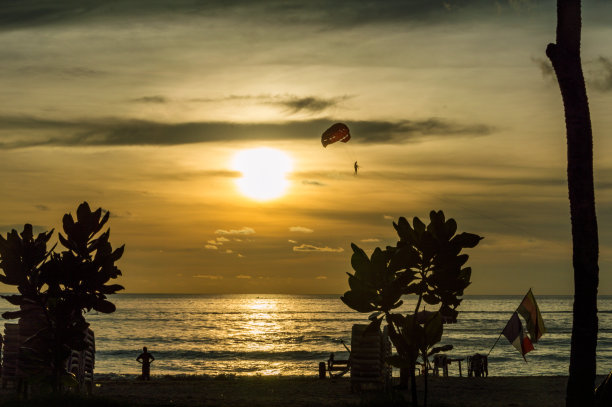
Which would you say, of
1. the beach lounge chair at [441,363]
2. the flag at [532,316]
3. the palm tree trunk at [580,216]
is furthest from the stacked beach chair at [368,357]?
the beach lounge chair at [441,363]

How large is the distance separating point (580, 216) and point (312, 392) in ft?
43.6

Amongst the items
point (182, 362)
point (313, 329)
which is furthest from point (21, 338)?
point (313, 329)

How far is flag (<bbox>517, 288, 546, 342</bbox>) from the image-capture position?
27.8m

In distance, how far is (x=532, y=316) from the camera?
2772 cm

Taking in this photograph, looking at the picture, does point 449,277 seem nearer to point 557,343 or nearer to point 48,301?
point 48,301

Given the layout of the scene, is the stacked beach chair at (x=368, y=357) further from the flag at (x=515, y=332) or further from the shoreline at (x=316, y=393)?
the flag at (x=515, y=332)

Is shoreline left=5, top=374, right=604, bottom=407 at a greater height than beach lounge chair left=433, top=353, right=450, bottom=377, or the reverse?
beach lounge chair left=433, top=353, right=450, bottom=377

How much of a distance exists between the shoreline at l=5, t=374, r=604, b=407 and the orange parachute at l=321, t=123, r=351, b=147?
28.7 feet

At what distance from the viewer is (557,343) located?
271 ft

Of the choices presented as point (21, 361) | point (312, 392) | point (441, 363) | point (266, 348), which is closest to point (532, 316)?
point (312, 392)

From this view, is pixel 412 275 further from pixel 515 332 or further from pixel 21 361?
pixel 515 332

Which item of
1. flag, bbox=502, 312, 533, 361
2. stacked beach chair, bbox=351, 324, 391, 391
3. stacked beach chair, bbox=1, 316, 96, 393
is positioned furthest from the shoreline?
flag, bbox=502, 312, 533, 361

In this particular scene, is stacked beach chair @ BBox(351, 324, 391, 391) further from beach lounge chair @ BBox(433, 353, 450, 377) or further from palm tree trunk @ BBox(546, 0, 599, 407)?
beach lounge chair @ BBox(433, 353, 450, 377)

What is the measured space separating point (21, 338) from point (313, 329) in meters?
101
